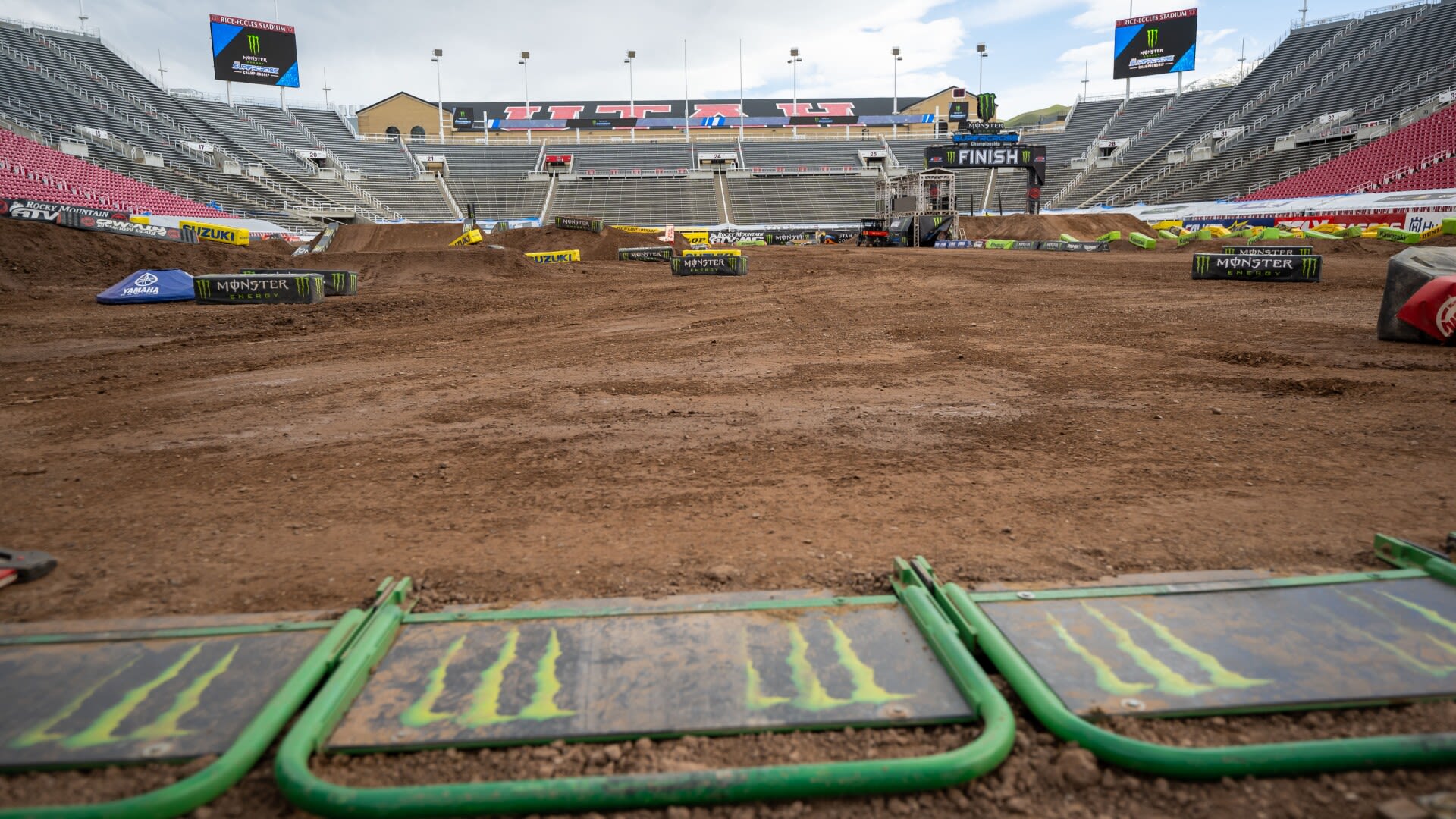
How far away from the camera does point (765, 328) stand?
1106 centimetres

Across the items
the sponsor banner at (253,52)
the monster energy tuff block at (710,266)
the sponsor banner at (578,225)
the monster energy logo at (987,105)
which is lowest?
the monster energy tuff block at (710,266)

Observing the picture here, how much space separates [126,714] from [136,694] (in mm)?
106

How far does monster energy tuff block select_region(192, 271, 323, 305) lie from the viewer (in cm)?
1516

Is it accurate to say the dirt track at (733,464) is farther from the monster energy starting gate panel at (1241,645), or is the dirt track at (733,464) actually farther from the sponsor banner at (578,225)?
the sponsor banner at (578,225)

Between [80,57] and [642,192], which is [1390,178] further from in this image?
[80,57]

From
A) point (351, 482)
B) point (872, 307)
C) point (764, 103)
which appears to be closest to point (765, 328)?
point (872, 307)

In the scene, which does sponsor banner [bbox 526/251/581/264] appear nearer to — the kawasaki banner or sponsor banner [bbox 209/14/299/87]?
the kawasaki banner

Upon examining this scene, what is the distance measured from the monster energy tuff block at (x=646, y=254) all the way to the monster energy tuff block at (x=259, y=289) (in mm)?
13308

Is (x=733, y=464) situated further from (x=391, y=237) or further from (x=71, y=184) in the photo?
(x=71, y=184)

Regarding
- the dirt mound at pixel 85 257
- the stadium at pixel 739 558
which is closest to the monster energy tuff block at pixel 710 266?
the stadium at pixel 739 558

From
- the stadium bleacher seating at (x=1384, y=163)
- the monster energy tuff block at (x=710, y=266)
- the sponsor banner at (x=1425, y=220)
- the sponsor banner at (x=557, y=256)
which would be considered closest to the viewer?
the monster energy tuff block at (x=710, y=266)

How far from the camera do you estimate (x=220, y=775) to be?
2047 millimetres

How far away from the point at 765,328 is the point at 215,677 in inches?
357

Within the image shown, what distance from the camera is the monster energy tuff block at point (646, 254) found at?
27.4m
